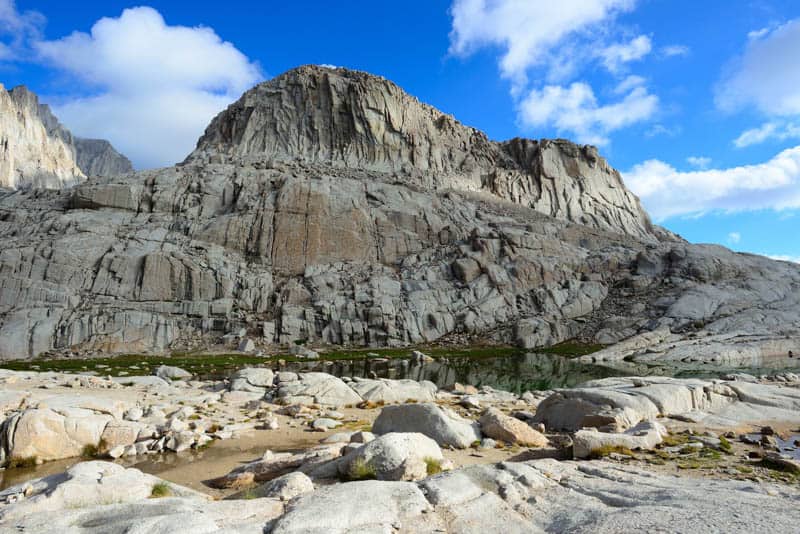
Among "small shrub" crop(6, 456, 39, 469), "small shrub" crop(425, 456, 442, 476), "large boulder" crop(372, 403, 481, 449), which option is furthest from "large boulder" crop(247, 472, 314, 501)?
"small shrub" crop(6, 456, 39, 469)

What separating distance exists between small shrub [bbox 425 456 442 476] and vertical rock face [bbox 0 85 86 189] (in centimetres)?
Result: 16295

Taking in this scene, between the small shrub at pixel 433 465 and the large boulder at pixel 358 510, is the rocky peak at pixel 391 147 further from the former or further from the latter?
the large boulder at pixel 358 510

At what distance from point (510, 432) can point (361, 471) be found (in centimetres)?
703

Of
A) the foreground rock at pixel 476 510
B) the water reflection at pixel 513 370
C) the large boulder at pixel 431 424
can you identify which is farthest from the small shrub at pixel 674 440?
the water reflection at pixel 513 370

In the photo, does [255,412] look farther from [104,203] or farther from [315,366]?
[104,203]

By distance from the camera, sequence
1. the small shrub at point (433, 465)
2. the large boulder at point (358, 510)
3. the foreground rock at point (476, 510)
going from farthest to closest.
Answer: the small shrub at point (433, 465)
the large boulder at point (358, 510)
the foreground rock at point (476, 510)

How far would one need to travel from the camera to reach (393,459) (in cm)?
1041

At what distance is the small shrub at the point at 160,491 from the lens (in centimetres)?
947

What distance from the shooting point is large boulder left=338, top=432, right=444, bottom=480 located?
399 inches

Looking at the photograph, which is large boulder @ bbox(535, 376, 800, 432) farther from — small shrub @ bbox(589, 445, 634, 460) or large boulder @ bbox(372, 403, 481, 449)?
large boulder @ bbox(372, 403, 481, 449)

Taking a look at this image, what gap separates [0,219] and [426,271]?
7837 centimetres

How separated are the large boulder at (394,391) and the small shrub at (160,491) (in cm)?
1690

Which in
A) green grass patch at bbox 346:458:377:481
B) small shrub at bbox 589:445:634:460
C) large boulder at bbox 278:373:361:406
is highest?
small shrub at bbox 589:445:634:460

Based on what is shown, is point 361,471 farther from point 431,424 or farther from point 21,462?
point 21,462
